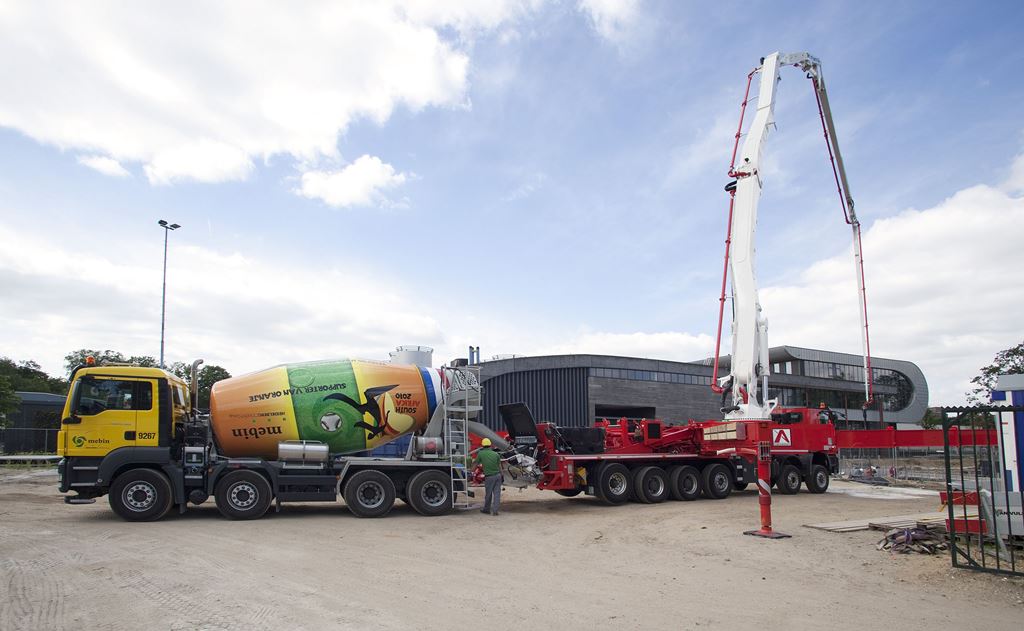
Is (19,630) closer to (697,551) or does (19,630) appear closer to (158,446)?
(158,446)

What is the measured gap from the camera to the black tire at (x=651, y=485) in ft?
62.0

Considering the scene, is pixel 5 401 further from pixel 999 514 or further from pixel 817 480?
pixel 999 514

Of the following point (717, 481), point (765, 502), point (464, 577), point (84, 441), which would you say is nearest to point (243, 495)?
point (84, 441)

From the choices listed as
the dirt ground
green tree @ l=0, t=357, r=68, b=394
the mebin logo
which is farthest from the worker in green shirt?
green tree @ l=0, t=357, r=68, b=394

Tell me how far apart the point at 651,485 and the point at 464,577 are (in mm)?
11064

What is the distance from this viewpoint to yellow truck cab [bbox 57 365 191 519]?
13.3 meters

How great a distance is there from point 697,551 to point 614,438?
839 centimetres

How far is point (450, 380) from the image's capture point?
53.5 feet

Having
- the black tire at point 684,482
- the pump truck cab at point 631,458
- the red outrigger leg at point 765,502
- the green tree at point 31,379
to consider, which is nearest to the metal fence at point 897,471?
the pump truck cab at point 631,458

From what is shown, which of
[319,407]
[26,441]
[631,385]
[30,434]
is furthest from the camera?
[631,385]

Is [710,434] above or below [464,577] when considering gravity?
above

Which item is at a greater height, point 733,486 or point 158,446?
point 158,446

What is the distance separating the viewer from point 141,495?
13.6m

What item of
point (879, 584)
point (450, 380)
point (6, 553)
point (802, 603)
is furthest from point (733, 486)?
point (6, 553)
